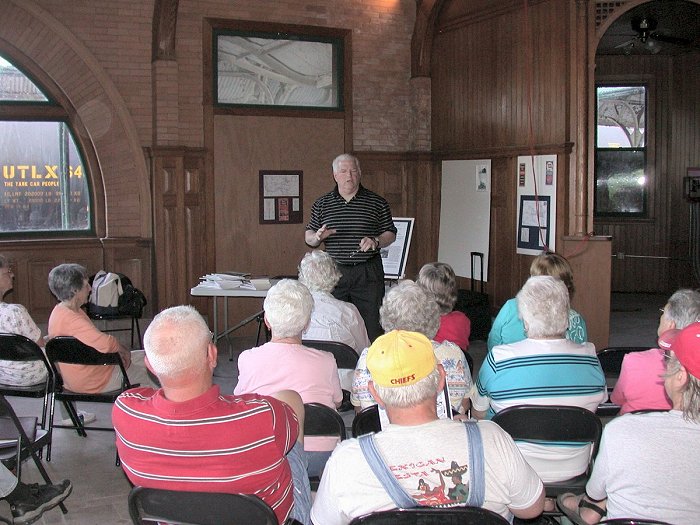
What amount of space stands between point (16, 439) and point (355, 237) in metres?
3.07

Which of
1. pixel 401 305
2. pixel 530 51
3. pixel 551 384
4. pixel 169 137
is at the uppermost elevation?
pixel 530 51

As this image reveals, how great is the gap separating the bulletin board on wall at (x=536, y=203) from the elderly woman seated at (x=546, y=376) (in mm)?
5066

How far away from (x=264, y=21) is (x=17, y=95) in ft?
9.10

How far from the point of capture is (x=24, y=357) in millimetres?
4566

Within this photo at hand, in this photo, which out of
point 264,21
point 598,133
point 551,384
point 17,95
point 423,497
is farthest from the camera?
point 598,133

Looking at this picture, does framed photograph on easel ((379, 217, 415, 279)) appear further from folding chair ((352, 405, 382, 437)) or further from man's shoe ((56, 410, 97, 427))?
folding chair ((352, 405, 382, 437))

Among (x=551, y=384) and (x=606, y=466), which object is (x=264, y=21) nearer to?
(x=551, y=384)

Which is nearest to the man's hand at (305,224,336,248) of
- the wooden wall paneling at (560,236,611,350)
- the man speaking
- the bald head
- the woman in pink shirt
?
the man speaking

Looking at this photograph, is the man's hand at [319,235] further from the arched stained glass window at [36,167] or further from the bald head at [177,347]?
the arched stained glass window at [36,167]

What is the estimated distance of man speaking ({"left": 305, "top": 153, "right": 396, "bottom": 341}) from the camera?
610 centimetres

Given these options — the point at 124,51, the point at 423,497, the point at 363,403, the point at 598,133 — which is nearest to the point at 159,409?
the point at 423,497

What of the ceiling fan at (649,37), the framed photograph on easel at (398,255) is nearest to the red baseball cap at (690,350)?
the framed photograph on easel at (398,255)

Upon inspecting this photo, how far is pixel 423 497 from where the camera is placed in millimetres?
2031

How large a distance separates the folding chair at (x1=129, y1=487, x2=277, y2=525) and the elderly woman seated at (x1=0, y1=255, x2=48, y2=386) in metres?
2.55
